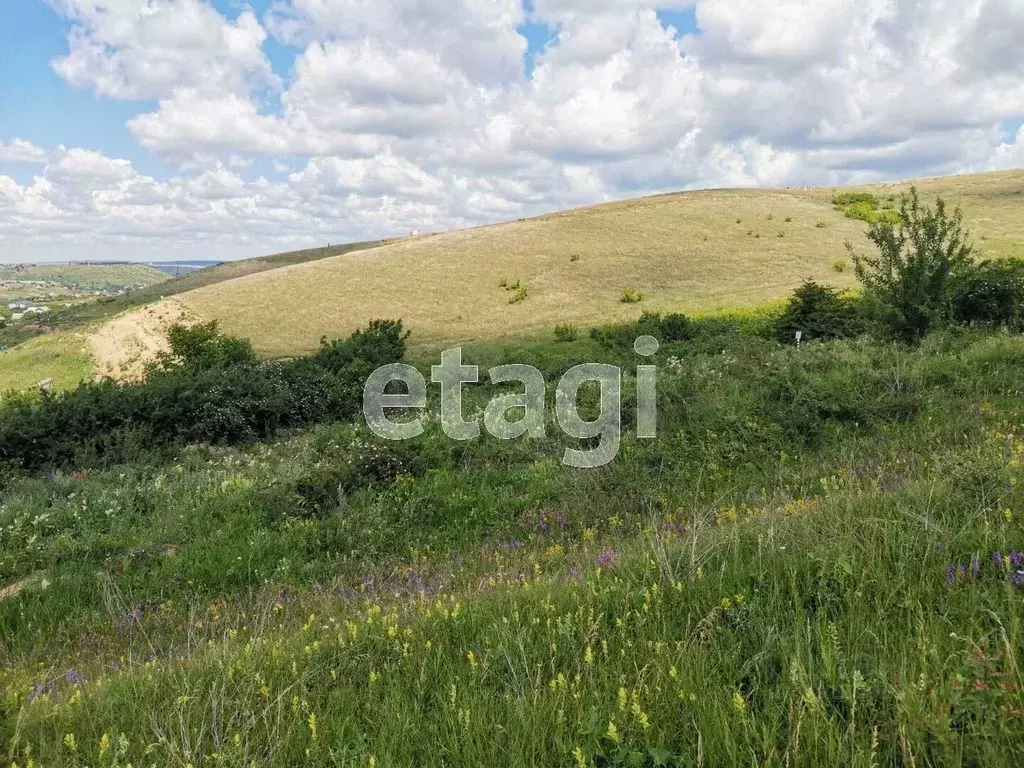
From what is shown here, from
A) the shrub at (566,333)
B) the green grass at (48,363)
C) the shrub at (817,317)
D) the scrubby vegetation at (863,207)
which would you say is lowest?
the green grass at (48,363)

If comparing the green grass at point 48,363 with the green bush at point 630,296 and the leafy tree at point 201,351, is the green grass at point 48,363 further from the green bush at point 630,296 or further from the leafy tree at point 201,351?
the green bush at point 630,296

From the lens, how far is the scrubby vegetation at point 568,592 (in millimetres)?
2420

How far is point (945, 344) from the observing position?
44.9ft

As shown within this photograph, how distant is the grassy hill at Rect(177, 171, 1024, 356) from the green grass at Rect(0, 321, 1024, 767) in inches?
941

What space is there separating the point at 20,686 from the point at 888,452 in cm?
812

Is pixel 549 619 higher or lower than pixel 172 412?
higher

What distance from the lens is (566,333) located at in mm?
29328

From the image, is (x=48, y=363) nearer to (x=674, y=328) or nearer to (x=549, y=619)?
(x=674, y=328)

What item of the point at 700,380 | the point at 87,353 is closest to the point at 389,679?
the point at 700,380

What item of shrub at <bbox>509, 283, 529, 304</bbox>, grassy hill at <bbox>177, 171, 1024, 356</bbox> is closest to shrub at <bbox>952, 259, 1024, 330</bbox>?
grassy hill at <bbox>177, 171, 1024, 356</bbox>

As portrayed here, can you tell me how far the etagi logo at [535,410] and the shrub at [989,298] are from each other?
341 inches

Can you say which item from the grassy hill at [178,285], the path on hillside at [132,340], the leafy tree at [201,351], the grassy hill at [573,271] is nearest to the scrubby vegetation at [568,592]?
the leafy tree at [201,351]

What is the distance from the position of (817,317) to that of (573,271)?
24.5 meters

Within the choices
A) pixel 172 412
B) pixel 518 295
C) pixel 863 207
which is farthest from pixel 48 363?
pixel 863 207
